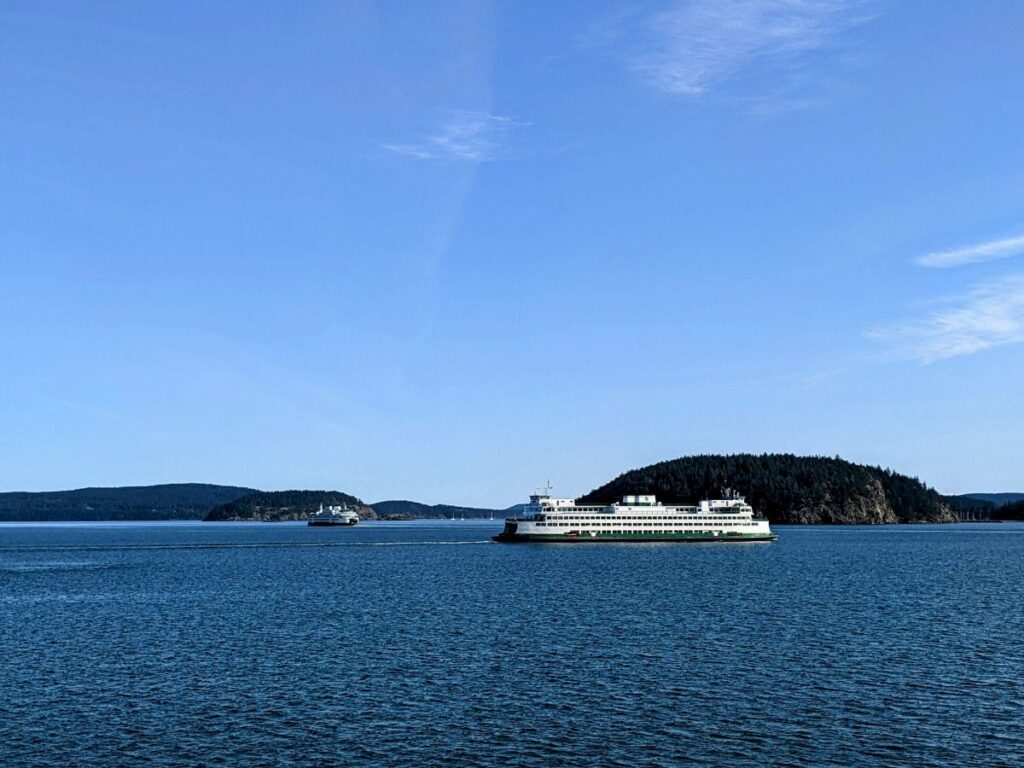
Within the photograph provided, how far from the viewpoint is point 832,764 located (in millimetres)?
46031

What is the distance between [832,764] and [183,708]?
39.3 m

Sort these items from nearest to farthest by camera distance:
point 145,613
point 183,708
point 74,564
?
point 183,708
point 145,613
point 74,564

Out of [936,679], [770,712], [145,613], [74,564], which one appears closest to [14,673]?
[145,613]

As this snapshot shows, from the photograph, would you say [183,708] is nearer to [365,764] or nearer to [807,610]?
[365,764]

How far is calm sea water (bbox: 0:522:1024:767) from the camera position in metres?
49.8

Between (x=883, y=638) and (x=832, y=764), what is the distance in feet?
136

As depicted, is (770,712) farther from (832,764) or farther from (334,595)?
(334,595)

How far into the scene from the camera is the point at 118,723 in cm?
5512

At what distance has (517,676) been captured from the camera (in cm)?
6775

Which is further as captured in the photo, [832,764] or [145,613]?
[145,613]

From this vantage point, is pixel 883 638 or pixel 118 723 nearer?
pixel 118 723

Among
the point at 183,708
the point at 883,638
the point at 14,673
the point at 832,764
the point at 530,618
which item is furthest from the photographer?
the point at 530,618

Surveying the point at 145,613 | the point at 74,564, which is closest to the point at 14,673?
the point at 145,613

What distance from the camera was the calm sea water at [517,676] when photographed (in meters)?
49.8
